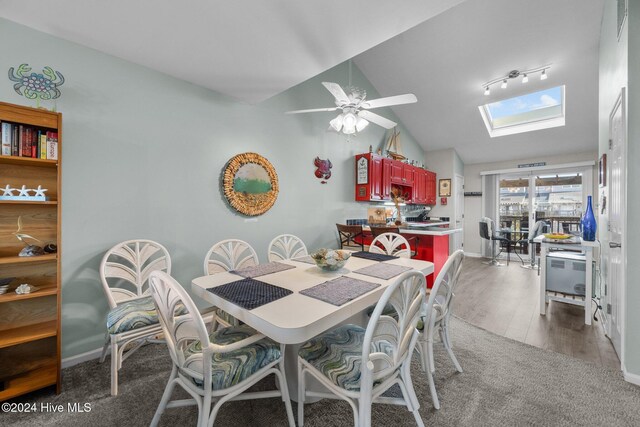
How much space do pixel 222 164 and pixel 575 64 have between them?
4874 millimetres

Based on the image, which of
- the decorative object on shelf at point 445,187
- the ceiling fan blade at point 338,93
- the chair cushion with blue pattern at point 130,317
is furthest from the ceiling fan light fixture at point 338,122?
the decorative object on shelf at point 445,187

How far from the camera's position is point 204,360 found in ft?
3.54

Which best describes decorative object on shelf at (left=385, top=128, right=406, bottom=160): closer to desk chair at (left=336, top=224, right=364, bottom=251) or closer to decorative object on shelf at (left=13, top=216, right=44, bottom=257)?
desk chair at (left=336, top=224, right=364, bottom=251)

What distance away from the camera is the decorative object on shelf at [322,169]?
3756 mm

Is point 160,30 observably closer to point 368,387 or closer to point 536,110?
point 368,387

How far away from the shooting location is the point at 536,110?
4.98m

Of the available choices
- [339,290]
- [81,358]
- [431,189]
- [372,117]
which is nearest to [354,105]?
[372,117]

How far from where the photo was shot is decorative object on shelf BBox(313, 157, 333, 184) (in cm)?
376

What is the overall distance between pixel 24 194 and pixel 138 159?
0.73 meters

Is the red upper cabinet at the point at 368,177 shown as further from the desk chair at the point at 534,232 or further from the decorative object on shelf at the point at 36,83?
the decorative object on shelf at the point at 36,83

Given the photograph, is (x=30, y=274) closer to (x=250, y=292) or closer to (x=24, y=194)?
(x=24, y=194)

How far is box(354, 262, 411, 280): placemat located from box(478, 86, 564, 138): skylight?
432 cm

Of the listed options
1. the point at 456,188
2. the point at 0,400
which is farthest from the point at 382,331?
the point at 456,188

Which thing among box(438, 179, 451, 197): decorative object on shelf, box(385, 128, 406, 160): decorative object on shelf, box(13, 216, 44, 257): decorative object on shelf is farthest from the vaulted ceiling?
box(13, 216, 44, 257): decorative object on shelf
